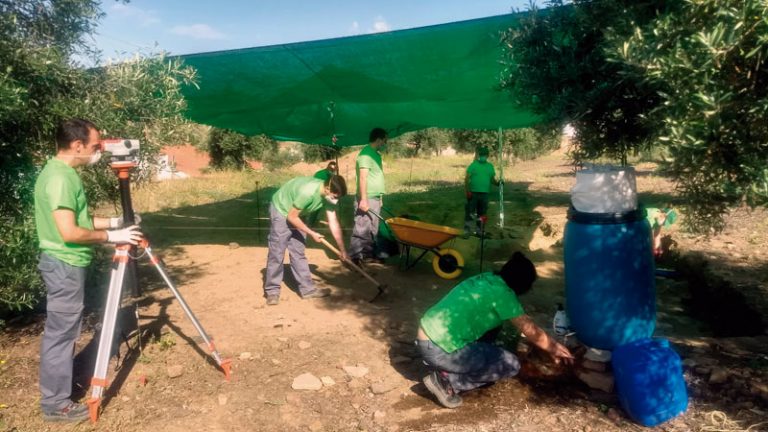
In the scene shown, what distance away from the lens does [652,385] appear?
3201 millimetres

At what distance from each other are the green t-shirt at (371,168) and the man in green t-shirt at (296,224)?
1067 mm

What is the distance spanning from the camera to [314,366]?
4.40 meters

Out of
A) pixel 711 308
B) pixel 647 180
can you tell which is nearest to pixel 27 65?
pixel 711 308

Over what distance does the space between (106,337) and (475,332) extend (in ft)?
8.07

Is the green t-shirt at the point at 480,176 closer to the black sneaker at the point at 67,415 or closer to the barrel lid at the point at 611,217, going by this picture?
the barrel lid at the point at 611,217

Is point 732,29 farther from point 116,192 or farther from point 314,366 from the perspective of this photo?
point 116,192

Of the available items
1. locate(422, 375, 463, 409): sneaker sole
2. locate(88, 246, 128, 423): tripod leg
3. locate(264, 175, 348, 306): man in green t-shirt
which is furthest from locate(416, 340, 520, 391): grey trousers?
locate(264, 175, 348, 306): man in green t-shirt

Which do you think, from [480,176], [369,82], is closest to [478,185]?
[480,176]

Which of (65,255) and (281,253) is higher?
(65,255)

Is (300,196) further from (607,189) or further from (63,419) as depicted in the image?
(607,189)

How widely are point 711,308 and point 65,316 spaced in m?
5.92

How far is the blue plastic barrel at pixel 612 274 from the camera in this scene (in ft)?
11.9

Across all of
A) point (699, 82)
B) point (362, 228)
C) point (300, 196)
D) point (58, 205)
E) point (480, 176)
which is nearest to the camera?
point (699, 82)

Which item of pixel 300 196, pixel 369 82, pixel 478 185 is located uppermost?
pixel 369 82
